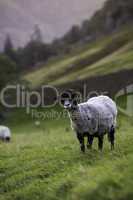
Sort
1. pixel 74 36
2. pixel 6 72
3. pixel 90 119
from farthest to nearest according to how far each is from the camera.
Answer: pixel 74 36 < pixel 6 72 < pixel 90 119

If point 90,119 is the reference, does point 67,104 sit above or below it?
above

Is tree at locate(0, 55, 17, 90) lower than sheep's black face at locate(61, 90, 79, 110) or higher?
higher

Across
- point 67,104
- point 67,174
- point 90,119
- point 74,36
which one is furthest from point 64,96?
point 74,36

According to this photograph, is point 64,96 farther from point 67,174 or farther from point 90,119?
point 67,174

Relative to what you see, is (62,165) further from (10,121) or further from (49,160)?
(10,121)

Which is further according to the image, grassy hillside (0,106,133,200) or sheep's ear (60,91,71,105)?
sheep's ear (60,91,71,105)

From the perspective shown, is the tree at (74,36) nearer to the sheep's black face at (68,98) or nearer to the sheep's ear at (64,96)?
the sheep's black face at (68,98)

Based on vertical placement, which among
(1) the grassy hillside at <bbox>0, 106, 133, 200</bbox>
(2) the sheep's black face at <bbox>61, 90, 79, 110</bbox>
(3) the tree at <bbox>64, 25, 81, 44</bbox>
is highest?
(3) the tree at <bbox>64, 25, 81, 44</bbox>

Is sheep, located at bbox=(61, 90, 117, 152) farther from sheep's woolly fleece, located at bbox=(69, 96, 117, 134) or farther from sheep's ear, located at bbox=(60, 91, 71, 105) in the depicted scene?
sheep's ear, located at bbox=(60, 91, 71, 105)

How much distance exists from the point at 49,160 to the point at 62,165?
53.1 inches

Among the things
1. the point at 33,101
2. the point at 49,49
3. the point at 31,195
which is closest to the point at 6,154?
the point at 31,195

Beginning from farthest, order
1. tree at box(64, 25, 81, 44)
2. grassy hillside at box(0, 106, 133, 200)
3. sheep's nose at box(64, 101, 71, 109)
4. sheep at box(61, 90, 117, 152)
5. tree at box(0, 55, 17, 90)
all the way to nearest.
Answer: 1. tree at box(64, 25, 81, 44)
2. tree at box(0, 55, 17, 90)
3. sheep at box(61, 90, 117, 152)
4. sheep's nose at box(64, 101, 71, 109)
5. grassy hillside at box(0, 106, 133, 200)

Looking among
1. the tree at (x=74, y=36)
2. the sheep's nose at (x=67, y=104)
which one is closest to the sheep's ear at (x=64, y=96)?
the sheep's nose at (x=67, y=104)

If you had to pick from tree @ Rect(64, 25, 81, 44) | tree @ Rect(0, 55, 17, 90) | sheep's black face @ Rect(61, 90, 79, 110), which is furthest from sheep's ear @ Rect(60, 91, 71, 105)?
tree @ Rect(64, 25, 81, 44)
